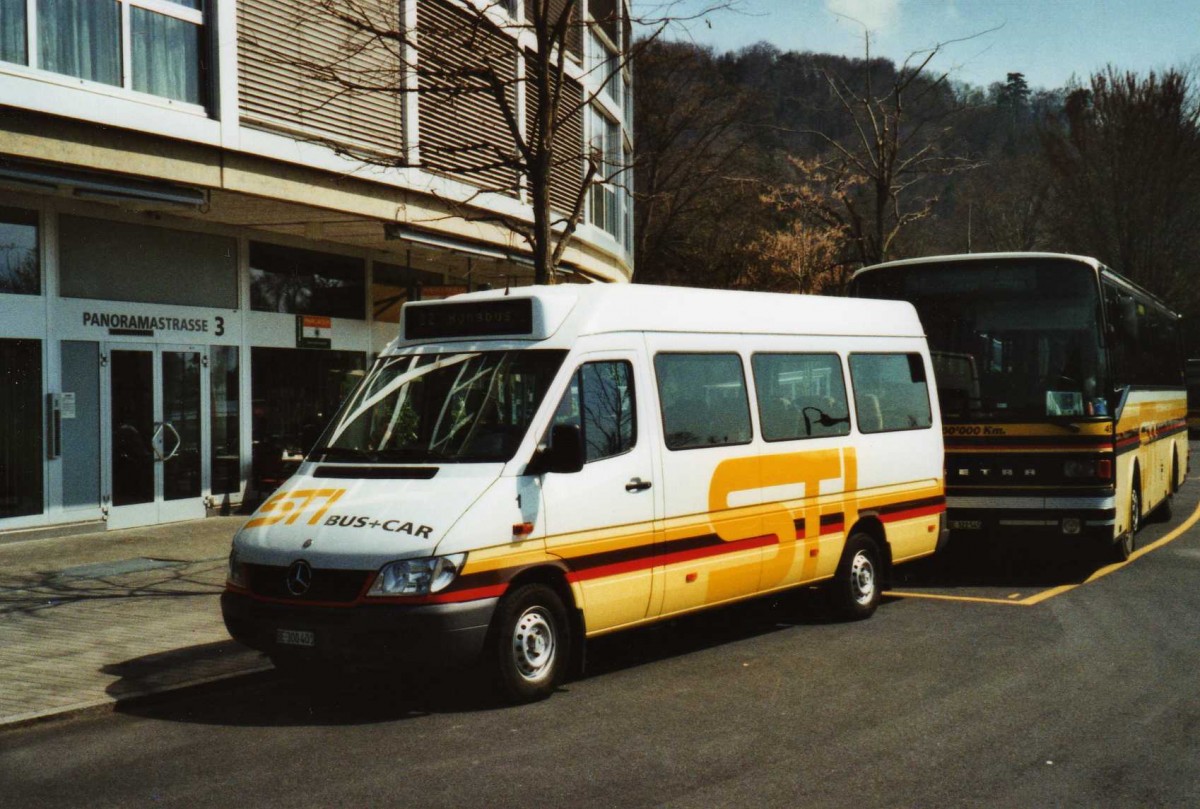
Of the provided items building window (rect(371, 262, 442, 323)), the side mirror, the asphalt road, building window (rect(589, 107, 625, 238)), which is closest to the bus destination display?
the side mirror

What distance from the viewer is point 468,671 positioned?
7.04 metres

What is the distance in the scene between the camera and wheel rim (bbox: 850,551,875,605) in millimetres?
9852

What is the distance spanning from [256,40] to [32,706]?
10304 millimetres

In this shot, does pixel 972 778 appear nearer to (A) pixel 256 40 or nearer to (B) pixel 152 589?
(B) pixel 152 589

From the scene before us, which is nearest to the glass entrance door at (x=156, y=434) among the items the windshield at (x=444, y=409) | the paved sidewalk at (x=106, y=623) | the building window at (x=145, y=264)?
the building window at (x=145, y=264)

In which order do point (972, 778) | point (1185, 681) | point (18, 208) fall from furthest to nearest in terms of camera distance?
1. point (18, 208)
2. point (1185, 681)
3. point (972, 778)

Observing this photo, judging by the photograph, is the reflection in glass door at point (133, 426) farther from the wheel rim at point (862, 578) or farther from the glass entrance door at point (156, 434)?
the wheel rim at point (862, 578)

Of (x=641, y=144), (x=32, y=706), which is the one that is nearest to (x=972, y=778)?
(x=32, y=706)

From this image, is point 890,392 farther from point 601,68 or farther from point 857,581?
point 601,68

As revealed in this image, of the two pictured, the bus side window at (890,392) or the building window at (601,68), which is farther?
the building window at (601,68)

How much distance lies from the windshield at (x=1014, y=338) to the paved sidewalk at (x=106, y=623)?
→ 23.7ft

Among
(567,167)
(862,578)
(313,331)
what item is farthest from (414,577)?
(567,167)

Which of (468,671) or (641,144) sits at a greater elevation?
(641,144)

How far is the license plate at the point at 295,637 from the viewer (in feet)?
22.2
